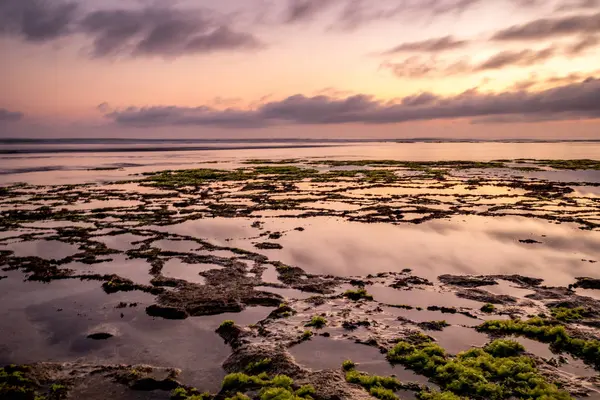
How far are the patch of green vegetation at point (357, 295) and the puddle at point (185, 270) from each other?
4.17 m

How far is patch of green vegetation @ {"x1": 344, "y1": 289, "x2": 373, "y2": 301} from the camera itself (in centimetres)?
1069

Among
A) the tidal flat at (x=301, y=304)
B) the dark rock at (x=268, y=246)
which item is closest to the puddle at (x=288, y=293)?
the tidal flat at (x=301, y=304)

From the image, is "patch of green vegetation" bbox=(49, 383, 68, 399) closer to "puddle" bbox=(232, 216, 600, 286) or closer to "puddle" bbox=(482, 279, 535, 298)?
"puddle" bbox=(232, 216, 600, 286)

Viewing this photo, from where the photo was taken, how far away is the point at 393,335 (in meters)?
8.65

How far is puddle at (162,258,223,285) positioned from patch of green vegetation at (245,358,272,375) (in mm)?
4630

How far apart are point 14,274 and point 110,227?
6.15 m

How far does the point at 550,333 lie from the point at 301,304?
17.9 feet

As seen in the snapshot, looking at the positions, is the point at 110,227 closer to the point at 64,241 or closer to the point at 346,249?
the point at 64,241

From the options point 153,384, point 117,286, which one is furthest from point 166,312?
point 153,384

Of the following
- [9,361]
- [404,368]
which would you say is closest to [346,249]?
[404,368]

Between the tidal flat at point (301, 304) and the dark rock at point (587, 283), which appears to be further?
the dark rock at point (587, 283)

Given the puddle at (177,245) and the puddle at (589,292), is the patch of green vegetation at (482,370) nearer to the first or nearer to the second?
the puddle at (589,292)

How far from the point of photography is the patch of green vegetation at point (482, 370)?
662cm

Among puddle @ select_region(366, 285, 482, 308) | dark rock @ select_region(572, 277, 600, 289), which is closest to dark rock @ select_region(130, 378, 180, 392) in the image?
puddle @ select_region(366, 285, 482, 308)
